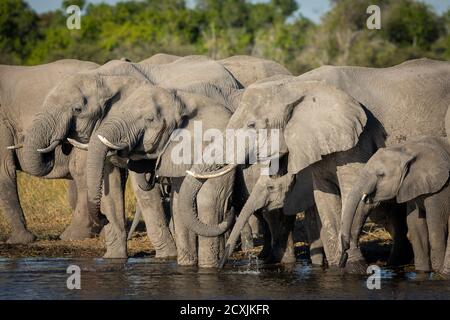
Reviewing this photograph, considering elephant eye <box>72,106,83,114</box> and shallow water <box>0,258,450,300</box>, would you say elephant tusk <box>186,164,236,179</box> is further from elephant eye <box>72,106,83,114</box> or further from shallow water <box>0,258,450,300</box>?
elephant eye <box>72,106,83,114</box>

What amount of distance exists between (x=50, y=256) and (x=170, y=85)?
1965 millimetres

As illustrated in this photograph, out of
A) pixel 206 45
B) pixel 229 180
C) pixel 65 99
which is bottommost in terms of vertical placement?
pixel 229 180

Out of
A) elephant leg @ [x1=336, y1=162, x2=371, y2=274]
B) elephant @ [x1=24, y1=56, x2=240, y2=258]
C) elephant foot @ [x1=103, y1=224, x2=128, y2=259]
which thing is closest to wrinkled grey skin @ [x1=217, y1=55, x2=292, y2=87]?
elephant @ [x1=24, y1=56, x2=240, y2=258]

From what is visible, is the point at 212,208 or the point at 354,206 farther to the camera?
the point at 212,208

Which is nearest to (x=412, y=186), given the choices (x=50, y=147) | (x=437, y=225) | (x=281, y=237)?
(x=437, y=225)

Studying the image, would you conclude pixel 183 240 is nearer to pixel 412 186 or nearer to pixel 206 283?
pixel 206 283

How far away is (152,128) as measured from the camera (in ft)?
35.1

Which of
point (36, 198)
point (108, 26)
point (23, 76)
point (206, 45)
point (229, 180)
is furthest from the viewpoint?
point (108, 26)

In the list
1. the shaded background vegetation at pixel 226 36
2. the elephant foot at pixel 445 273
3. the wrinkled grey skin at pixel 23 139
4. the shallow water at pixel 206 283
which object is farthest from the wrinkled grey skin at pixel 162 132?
the shaded background vegetation at pixel 226 36

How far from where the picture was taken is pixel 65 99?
38.2 feet

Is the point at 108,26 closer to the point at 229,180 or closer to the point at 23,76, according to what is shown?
the point at 23,76

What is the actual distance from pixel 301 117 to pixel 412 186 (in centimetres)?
104

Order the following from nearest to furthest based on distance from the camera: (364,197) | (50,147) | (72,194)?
(364,197), (50,147), (72,194)

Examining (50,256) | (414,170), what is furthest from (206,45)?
(414,170)
